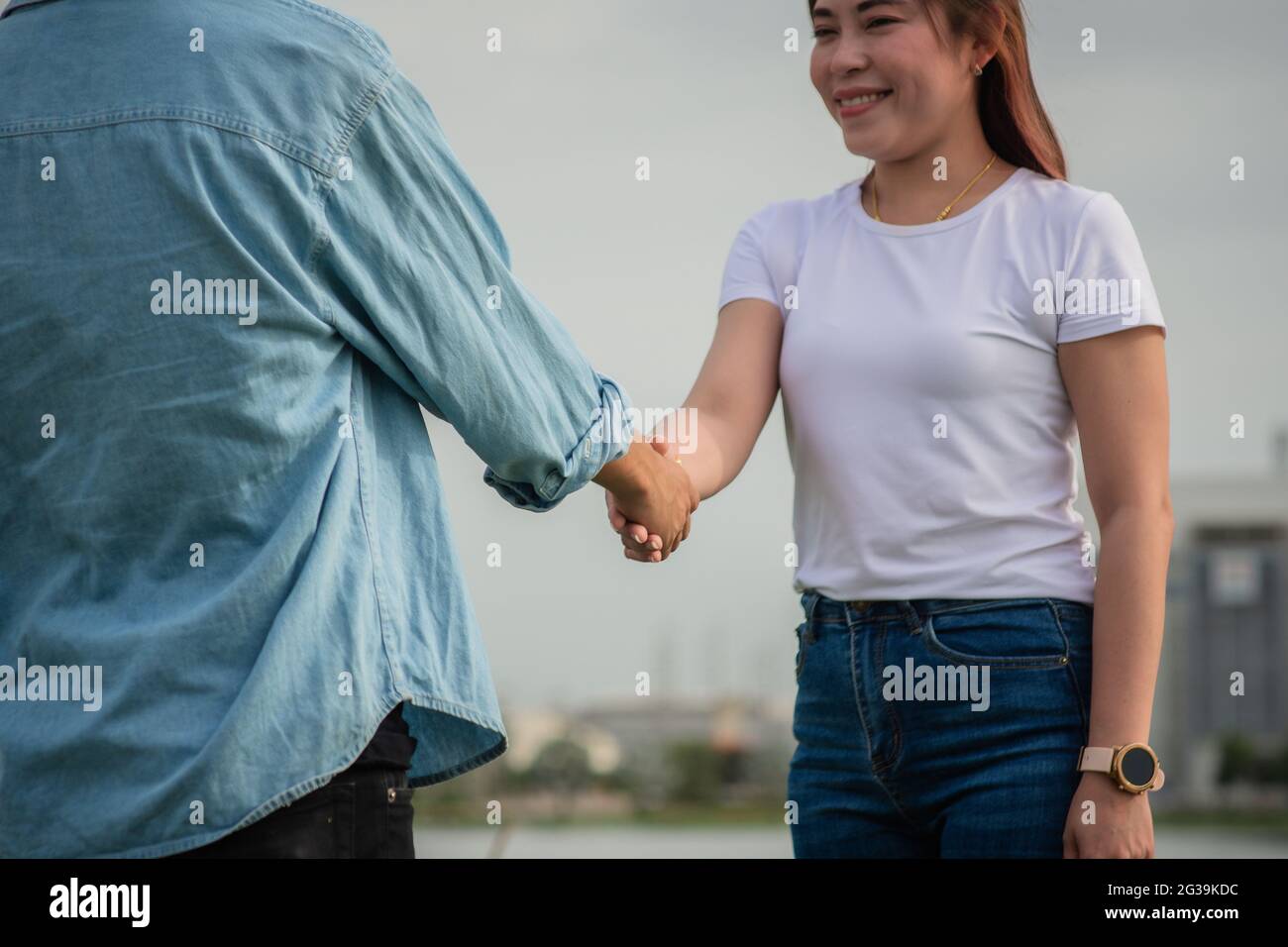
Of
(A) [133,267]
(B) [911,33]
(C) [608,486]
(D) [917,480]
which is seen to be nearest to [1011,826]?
(D) [917,480]

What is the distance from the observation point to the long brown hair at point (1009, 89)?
2.30 meters

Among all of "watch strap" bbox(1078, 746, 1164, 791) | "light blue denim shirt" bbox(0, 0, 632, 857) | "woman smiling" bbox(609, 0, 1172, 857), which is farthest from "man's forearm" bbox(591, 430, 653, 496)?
"watch strap" bbox(1078, 746, 1164, 791)

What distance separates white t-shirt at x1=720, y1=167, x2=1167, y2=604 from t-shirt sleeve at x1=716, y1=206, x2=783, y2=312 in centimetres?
15

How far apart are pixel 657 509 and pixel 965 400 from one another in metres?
0.50

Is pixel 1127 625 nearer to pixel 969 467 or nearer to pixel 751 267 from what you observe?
pixel 969 467

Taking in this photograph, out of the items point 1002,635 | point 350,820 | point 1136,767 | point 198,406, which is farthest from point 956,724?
point 198,406

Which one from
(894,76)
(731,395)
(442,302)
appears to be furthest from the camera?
(731,395)

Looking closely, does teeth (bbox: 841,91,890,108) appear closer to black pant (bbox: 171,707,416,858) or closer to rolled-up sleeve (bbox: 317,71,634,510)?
rolled-up sleeve (bbox: 317,71,634,510)

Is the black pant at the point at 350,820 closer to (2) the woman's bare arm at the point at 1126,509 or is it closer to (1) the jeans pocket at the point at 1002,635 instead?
(1) the jeans pocket at the point at 1002,635

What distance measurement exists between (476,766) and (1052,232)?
113cm

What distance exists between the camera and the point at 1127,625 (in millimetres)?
2088

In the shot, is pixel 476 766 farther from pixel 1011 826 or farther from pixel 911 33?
pixel 911 33

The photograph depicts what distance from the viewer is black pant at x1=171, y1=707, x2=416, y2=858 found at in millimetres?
1612
